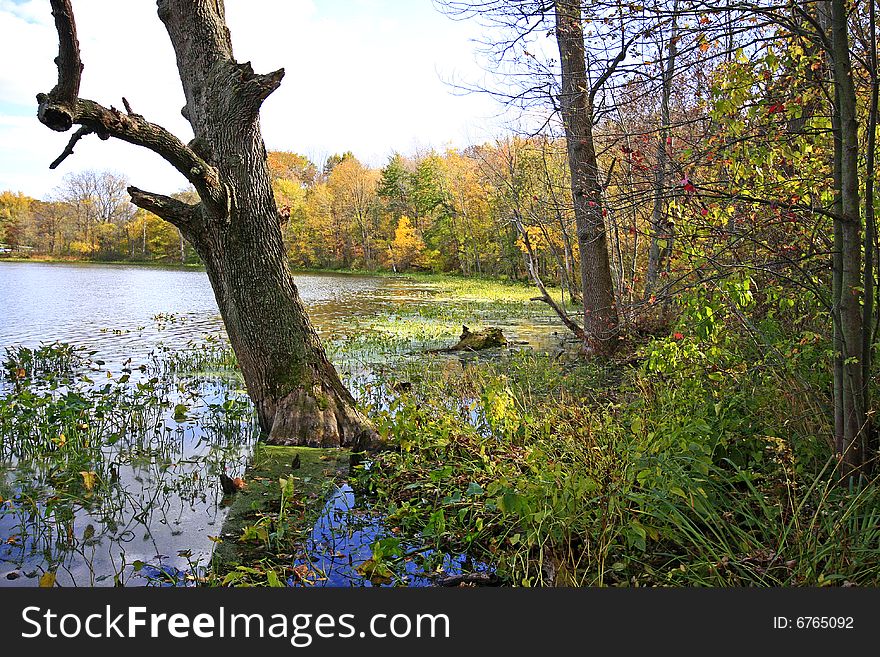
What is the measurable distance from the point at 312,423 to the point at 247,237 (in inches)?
71.0

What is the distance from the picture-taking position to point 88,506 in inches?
175

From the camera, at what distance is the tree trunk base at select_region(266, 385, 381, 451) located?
6.03 metres

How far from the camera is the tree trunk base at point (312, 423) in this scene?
19.8 ft

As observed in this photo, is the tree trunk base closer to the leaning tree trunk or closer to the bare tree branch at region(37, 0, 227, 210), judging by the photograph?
the leaning tree trunk

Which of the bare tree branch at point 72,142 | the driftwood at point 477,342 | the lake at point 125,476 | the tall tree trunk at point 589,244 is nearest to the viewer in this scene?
the lake at point 125,476

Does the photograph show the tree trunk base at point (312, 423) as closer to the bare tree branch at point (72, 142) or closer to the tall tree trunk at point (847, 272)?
the bare tree branch at point (72, 142)

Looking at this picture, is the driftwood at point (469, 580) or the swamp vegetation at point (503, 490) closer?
the swamp vegetation at point (503, 490)

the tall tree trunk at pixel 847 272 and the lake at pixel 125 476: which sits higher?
the tall tree trunk at pixel 847 272

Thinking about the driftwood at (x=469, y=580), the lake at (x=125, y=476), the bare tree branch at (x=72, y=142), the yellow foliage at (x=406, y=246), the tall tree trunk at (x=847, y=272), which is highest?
the yellow foliage at (x=406, y=246)

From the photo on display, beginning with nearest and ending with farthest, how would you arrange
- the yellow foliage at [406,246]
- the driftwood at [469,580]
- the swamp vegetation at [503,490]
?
1. the swamp vegetation at [503,490]
2. the driftwood at [469,580]
3. the yellow foliage at [406,246]

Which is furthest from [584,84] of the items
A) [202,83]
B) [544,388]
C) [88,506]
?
[88,506]

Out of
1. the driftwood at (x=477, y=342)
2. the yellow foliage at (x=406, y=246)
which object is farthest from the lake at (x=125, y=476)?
the yellow foliage at (x=406, y=246)

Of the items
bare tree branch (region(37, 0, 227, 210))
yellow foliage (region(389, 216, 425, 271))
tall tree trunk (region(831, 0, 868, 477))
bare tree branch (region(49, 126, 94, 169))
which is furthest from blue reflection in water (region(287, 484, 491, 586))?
yellow foliage (region(389, 216, 425, 271))

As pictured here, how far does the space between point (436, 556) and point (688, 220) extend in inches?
103
